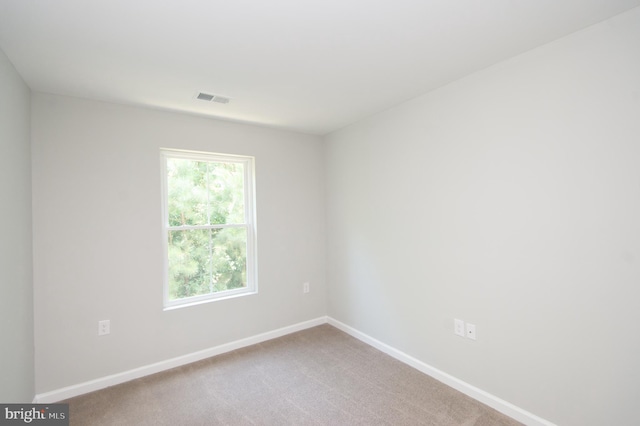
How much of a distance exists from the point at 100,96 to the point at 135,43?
1.02 meters

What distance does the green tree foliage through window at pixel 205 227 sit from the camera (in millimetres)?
2957

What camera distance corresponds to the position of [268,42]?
174cm

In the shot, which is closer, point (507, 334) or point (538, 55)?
point (538, 55)

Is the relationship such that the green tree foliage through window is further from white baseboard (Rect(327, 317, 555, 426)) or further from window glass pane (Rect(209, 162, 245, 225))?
white baseboard (Rect(327, 317, 555, 426))

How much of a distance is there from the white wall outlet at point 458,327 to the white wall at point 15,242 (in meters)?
2.86

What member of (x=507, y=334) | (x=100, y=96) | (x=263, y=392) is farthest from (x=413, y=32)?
(x=263, y=392)

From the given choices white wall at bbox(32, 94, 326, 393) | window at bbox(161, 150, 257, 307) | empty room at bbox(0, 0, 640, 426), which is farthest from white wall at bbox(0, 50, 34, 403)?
window at bbox(161, 150, 257, 307)

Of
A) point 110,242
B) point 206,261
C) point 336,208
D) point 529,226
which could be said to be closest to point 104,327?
point 110,242

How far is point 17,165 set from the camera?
196cm

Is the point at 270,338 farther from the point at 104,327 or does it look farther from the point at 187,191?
the point at 187,191

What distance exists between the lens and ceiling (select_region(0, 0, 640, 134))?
1464 mm

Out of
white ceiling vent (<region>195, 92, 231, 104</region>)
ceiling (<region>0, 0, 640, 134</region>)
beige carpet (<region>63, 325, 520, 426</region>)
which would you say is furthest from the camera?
white ceiling vent (<region>195, 92, 231, 104</region>)

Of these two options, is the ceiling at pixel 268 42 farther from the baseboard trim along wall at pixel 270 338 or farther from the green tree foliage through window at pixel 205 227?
the baseboard trim along wall at pixel 270 338

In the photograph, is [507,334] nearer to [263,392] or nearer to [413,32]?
[263,392]
